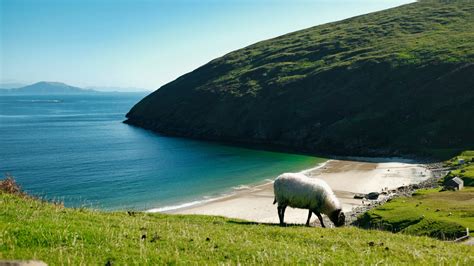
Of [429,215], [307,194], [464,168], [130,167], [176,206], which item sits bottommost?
[176,206]

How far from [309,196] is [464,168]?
49.8 meters

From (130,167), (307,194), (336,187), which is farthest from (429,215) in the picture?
(130,167)

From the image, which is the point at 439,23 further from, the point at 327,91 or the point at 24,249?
the point at 24,249

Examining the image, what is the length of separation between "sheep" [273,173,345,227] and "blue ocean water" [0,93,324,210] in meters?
32.0

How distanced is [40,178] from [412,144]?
82.6 meters

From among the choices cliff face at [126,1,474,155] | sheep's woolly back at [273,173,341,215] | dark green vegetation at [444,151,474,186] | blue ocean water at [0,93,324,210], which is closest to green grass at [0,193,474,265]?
sheep's woolly back at [273,173,341,215]

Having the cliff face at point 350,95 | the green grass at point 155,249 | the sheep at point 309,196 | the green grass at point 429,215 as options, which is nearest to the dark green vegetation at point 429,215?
the green grass at point 429,215

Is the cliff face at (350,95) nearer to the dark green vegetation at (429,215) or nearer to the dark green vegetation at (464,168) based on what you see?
the dark green vegetation at (464,168)

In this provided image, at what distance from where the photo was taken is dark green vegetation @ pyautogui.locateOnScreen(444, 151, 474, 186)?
55.6m

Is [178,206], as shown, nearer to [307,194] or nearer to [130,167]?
[307,194]

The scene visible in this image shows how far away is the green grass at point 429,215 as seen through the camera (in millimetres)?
33000

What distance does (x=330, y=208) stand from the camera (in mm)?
29234

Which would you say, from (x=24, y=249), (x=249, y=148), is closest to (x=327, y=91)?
(x=249, y=148)

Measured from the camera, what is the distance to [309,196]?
28844 mm
